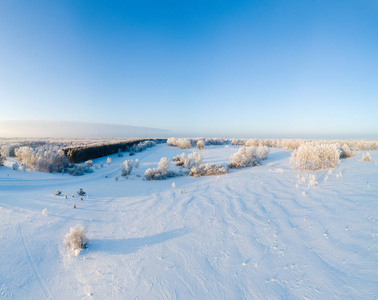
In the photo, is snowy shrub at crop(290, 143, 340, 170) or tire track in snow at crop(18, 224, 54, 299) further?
snowy shrub at crop(290, 143, 340, 170)

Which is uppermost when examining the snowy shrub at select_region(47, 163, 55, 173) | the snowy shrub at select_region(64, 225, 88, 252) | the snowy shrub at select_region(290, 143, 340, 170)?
the snowy shrub at select_region(290, 143, 340, 170)

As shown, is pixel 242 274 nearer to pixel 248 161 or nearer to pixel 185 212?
pixel 185 212

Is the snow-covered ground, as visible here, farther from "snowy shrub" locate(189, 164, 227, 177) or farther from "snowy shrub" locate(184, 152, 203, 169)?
"snowy shrub" locate(184, 152, 203, 169)

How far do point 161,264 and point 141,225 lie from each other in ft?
5.02

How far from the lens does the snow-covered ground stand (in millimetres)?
2570

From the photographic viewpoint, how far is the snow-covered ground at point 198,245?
2.57 metres

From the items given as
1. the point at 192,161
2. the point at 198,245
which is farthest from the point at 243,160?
the point at 198,245

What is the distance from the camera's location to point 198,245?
11.8 ft

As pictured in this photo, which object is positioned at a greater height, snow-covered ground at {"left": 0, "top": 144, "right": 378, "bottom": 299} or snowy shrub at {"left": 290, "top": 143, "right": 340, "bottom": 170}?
snowy shrub at {"left": 290, "top": 143, "right": 340, "bottom": 170}

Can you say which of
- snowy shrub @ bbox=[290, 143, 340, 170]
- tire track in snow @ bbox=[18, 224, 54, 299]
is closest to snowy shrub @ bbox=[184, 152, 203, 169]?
snowy shrub @ bbox=[290, 143, 340, 170]

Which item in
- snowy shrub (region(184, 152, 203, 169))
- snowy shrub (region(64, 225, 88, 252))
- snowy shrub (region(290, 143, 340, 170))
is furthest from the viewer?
snowy shrub (region(184, 152, 203, 169))

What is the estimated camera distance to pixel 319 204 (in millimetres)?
5152

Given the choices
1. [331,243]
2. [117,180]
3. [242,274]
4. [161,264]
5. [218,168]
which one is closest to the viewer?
[242,274]

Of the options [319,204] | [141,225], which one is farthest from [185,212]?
[319,204]
